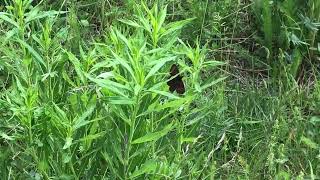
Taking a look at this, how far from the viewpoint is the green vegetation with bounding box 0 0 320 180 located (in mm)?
2336

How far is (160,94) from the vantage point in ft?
7.29

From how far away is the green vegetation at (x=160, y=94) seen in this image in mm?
2336

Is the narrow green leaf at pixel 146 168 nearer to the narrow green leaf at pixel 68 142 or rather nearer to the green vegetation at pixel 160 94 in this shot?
the green vegetation at pixel 160 94

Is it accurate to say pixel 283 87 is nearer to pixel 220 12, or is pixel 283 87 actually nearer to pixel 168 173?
pixel 220 12

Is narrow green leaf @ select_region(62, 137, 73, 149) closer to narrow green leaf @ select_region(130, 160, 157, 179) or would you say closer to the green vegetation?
the green vegetation

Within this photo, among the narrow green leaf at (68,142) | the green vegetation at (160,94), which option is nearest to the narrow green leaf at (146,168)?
the green vegetation at (160,94)

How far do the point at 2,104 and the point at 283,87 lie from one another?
5.49 ft

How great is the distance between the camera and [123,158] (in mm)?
2361

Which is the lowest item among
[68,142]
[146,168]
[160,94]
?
[146,168]

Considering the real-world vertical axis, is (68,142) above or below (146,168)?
above

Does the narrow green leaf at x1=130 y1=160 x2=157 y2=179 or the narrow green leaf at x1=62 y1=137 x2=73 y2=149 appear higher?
the narrow green leaf at x1=62 y1=137 x2=73 y2=149

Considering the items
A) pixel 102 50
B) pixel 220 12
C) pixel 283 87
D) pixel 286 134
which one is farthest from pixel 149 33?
pixel 220 12

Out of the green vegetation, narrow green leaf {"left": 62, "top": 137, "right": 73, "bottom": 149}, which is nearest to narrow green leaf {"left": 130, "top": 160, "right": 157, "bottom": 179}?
the green vegetation

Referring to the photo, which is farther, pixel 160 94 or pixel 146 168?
pixel 146 168
